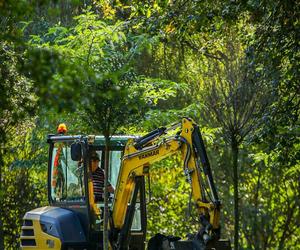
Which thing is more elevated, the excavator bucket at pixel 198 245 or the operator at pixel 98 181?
the operator at pixel 98 181

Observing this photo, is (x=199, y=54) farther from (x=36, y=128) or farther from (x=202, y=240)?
(x=202, y=240)

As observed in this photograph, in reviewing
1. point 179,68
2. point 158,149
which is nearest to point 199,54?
point 179,68

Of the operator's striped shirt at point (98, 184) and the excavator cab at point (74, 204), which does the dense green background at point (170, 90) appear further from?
the operator's striped shirt at point (98, 184)

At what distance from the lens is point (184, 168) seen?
13.0m

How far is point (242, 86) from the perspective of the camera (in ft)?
63.6

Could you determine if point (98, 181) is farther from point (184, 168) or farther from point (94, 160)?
point (184, 168)

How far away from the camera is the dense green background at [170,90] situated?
7926mm

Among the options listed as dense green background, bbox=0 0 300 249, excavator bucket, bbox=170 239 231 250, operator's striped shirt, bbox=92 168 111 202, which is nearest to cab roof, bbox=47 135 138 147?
dense green background, bbox=0 0 300 249

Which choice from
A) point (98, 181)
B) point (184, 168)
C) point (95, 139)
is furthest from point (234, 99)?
point (184, 168)

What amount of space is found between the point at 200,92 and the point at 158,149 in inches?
314

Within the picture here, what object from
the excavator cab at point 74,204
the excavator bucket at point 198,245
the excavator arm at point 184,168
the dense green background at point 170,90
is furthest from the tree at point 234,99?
the excavator bucket at point 198,245

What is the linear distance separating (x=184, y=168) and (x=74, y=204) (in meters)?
2.44

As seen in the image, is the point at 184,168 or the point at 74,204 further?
the point at 74,204

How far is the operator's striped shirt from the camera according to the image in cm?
1444
